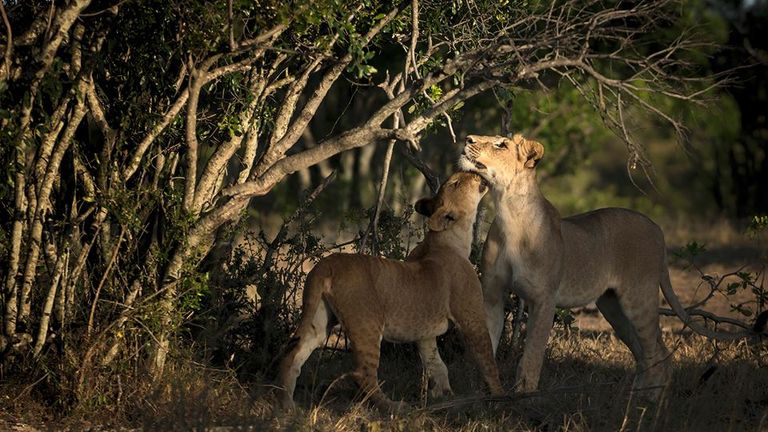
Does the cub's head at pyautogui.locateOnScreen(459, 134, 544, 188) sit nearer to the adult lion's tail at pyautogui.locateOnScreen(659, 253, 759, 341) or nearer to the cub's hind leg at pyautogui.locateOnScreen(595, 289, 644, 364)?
the cub's hind leg at pyautogui.locateOnScreen(595, 289, 644, 364)

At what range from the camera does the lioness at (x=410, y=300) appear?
593 cm

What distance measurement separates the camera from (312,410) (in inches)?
225

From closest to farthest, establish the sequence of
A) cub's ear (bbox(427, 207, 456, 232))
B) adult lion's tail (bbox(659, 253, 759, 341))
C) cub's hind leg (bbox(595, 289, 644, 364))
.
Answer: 1. cub's ear (bbox(427, 207, 456, 232))
2. adult lion's tail (bbox(659, 253, 759, 341))
3. cub's hind leg (bbox(595, 289, 644, 364))

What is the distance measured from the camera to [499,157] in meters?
6.91

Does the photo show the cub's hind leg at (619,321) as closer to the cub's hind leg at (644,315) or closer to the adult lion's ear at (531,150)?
the cub's hind leg at (644,315)

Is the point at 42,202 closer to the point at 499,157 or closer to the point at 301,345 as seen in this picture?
the point at 301,345

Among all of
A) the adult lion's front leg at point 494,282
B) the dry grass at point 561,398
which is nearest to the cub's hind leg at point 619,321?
the dry grass at point 561,398

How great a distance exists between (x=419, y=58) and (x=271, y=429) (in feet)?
9.20

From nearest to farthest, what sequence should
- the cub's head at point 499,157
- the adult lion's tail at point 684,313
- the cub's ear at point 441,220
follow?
the cub's ear at point 441,220, the cub's head at point 499,157, the adult lion's tail at point 684,313

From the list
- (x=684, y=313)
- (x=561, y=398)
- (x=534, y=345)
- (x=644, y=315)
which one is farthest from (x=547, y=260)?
(x=684, y=313)

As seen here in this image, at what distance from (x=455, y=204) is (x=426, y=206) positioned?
210 millimetres

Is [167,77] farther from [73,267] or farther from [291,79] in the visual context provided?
[73,267]

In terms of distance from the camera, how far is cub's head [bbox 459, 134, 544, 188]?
6848mm

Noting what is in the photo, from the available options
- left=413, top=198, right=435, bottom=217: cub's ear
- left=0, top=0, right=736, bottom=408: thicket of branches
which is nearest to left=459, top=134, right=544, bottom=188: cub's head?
left=413, top=198, right=435, bottom=217: cub's ear
